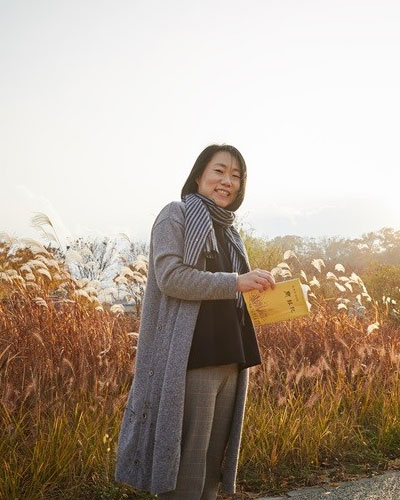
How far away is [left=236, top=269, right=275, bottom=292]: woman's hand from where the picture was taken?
2646 mm

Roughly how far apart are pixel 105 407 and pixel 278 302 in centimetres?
209

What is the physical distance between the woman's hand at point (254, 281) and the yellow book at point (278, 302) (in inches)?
1.8

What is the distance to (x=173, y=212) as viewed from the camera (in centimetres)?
279

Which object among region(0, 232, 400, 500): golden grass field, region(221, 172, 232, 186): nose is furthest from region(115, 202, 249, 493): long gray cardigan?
region(0, 232, 400, 500): golden grass field

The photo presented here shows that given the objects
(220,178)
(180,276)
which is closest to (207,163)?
(220,178)

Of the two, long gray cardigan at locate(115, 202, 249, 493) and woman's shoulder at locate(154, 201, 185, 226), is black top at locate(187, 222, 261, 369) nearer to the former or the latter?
long gray cardigan at locate(115, 202, 249, 493)

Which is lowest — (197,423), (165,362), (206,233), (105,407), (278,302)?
(105,407)

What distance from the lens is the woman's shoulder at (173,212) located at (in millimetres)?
2770

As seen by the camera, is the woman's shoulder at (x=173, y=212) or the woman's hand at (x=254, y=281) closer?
the woman's hand at (x=254, y=281)

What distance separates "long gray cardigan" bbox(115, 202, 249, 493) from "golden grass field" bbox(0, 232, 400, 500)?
3.56 ft

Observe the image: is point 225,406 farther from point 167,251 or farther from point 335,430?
Result: point 335,430

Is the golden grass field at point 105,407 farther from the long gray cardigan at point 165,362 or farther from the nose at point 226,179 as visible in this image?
the nose at point 226,179

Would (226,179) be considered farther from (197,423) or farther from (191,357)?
(197,423)

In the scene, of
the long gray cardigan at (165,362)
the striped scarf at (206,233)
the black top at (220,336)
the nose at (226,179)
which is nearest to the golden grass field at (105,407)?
the long gray cardigan at (165,362)
